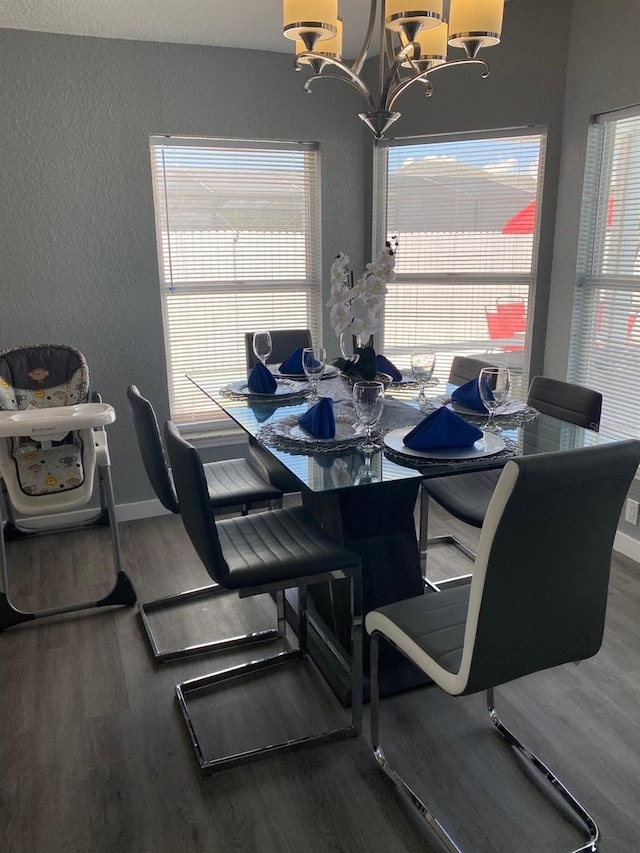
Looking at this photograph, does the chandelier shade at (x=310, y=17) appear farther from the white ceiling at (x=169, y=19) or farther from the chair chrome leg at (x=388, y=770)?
the chair chrome leg at (x=388, y=770)

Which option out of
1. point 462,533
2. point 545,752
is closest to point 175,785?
point 545,752

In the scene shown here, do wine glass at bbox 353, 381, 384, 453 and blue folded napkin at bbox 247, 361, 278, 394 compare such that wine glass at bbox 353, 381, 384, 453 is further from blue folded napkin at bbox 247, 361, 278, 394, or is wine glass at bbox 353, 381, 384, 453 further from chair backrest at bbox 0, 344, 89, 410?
chair backrest at bbox 0, 344, 89, 410

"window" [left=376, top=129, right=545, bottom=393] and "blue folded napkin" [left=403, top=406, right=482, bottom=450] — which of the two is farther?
"window" [left=376, top=129, right=545, bottom=393]

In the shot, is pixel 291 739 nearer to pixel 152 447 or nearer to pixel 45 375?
pixel 152 447

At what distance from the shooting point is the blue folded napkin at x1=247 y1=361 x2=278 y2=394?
2.68 m

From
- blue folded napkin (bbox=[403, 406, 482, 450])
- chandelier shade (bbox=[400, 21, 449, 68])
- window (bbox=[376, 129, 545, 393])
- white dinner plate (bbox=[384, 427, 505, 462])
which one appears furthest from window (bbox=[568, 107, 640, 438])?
blue folded napkin (bbox=[403, 406, 482, 450])

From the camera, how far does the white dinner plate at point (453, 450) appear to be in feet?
6.11

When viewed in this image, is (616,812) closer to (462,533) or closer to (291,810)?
(291,810)

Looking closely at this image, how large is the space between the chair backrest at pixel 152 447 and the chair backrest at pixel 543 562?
1.31 metres

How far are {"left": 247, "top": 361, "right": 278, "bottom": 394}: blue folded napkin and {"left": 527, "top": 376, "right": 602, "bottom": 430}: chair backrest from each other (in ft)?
3.64

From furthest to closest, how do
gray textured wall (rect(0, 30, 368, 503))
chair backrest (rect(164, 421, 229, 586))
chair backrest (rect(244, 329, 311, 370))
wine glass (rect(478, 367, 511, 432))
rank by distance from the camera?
chair backrest (rect(244, 329, 311, 370)) < gray textured wall (rect(0, 30, 368, 503)) < wine glass (rect(478, 367, 511, 432)) < chair backrest (rect(164, 421, 229, 586))

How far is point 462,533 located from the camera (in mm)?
3459

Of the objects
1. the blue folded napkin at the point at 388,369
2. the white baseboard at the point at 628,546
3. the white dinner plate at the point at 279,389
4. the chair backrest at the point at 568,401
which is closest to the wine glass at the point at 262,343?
the white dinner plate at the point at 279,389

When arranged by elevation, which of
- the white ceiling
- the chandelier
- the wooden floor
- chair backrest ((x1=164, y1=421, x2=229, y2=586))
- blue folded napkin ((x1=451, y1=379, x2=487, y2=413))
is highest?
the white ceiling
